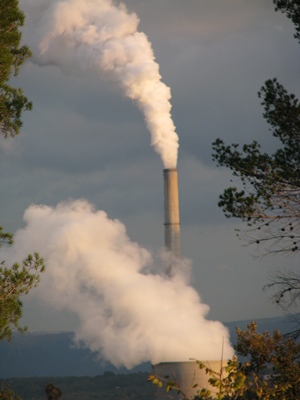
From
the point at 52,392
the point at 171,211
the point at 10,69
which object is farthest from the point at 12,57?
the point at 171,211

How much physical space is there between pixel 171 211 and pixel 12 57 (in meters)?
41.4

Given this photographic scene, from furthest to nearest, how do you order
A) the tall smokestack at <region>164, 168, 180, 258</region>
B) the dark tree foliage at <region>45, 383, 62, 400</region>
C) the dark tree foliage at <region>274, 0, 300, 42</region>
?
the tall smokestack at <region>164, 168, 180, 258</region>
the dark tree foliage at <region>45, 383, 62, 400</region>
the dark tree foliage at <region>274, 0, 300, 42</region>

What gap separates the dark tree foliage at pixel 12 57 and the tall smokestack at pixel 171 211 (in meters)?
39.9

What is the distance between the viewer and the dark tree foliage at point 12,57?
30989 millimetres

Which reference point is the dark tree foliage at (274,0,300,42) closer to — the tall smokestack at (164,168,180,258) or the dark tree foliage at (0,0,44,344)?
the dark tree foliage at (0,0,44,344)

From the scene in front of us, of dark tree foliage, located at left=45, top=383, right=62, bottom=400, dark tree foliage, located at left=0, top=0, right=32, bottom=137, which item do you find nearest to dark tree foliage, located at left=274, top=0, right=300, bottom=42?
dark tree foliage, located at left=0, top=0, right=32, bottom=137

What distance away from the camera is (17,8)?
102 feet

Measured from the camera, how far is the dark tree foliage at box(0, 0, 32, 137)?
30989 mm

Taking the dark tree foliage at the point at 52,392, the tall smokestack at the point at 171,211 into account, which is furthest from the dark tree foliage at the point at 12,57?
the tall smokestack at the point at 171,211

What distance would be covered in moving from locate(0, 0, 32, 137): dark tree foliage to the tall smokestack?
39.9 metres

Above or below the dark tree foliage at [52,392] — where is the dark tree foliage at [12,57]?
above

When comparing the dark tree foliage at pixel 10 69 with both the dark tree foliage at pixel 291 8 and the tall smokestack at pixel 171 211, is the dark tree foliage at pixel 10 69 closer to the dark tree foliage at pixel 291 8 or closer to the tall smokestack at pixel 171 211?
the dark tree foliage at pixel 291 8

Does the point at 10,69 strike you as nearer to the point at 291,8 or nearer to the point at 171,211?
the point at 291,8

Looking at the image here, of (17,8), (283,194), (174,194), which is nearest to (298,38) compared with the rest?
(283,194)
